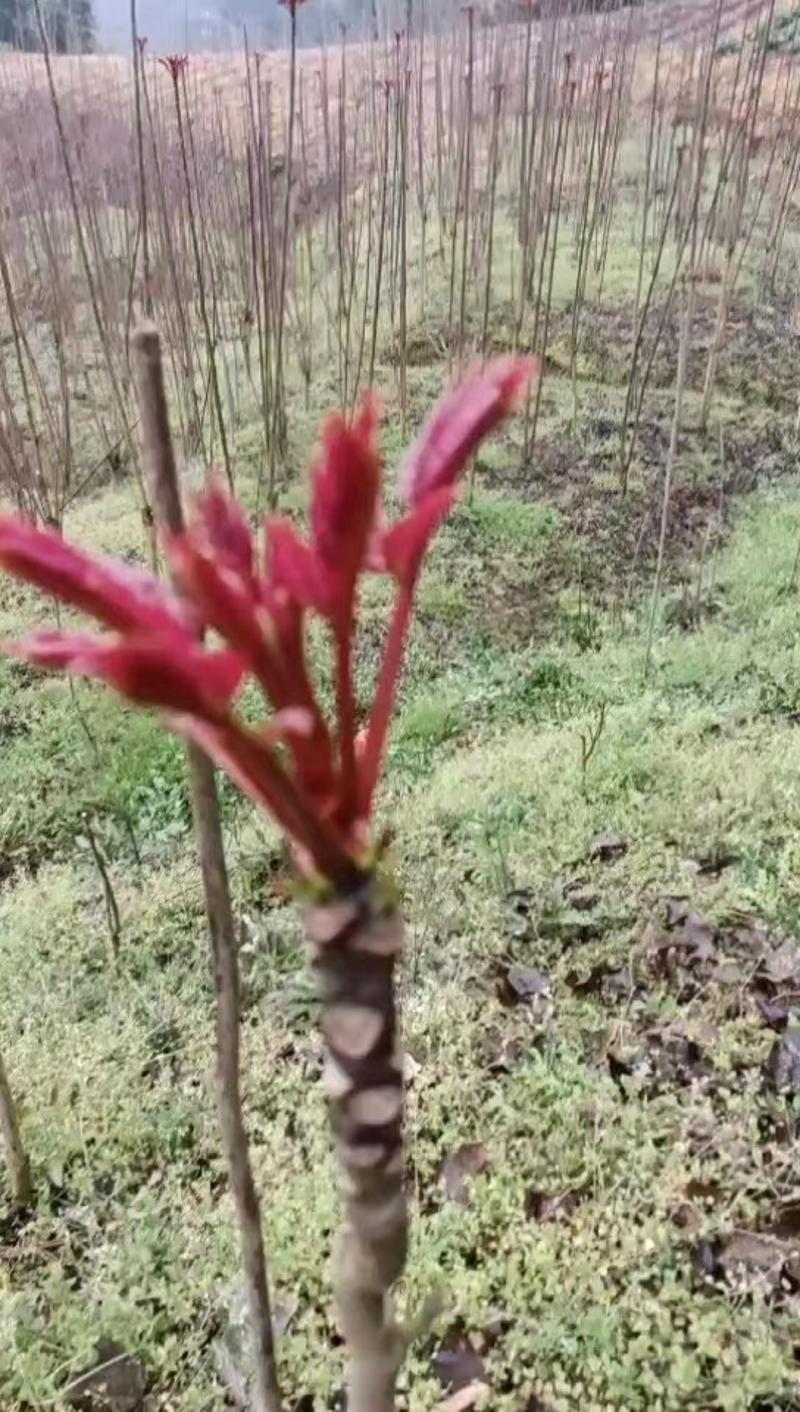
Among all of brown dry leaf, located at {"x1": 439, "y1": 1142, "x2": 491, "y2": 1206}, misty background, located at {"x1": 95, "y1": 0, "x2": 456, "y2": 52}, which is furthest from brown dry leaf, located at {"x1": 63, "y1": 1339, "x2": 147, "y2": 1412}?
misty background, located at {"x1": 95, "y1": 0, "x2": 456, "y2": 52}

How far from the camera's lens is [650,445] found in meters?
4.64

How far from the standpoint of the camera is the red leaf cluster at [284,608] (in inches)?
12.7

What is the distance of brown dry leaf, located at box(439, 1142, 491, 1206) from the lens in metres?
1.31

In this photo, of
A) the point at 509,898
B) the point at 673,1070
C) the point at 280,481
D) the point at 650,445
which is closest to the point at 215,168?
the point at 280,481

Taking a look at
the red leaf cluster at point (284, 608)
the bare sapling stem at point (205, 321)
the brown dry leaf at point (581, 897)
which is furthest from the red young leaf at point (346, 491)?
the bare sapling stem at point (205, 321)

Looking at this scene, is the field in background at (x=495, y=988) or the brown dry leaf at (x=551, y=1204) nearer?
the field in background at (x=495, y=988)

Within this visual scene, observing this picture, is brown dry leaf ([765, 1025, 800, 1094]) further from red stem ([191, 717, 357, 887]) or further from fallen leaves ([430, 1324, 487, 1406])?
red stem ([191, 717, 357, 887])

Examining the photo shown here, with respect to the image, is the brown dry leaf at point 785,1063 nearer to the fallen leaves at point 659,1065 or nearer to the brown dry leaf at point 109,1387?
the fallen leaves at point 659,1065

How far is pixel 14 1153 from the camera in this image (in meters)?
1.32

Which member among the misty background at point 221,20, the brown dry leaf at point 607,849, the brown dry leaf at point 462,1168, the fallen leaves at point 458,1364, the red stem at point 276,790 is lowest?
the brown dry leaf at point 607,849

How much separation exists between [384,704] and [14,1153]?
1167 mm

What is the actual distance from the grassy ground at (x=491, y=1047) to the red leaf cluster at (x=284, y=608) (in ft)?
0.15

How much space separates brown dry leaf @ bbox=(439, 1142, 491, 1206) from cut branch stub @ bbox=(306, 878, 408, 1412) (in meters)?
0.87

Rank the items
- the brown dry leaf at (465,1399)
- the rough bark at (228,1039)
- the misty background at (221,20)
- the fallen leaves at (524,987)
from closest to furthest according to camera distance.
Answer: the rough bark at (228,1039)
the brown dry leaf at (465,1399)
the fallen leaves at (524,987)
the misty background at (221,20)
